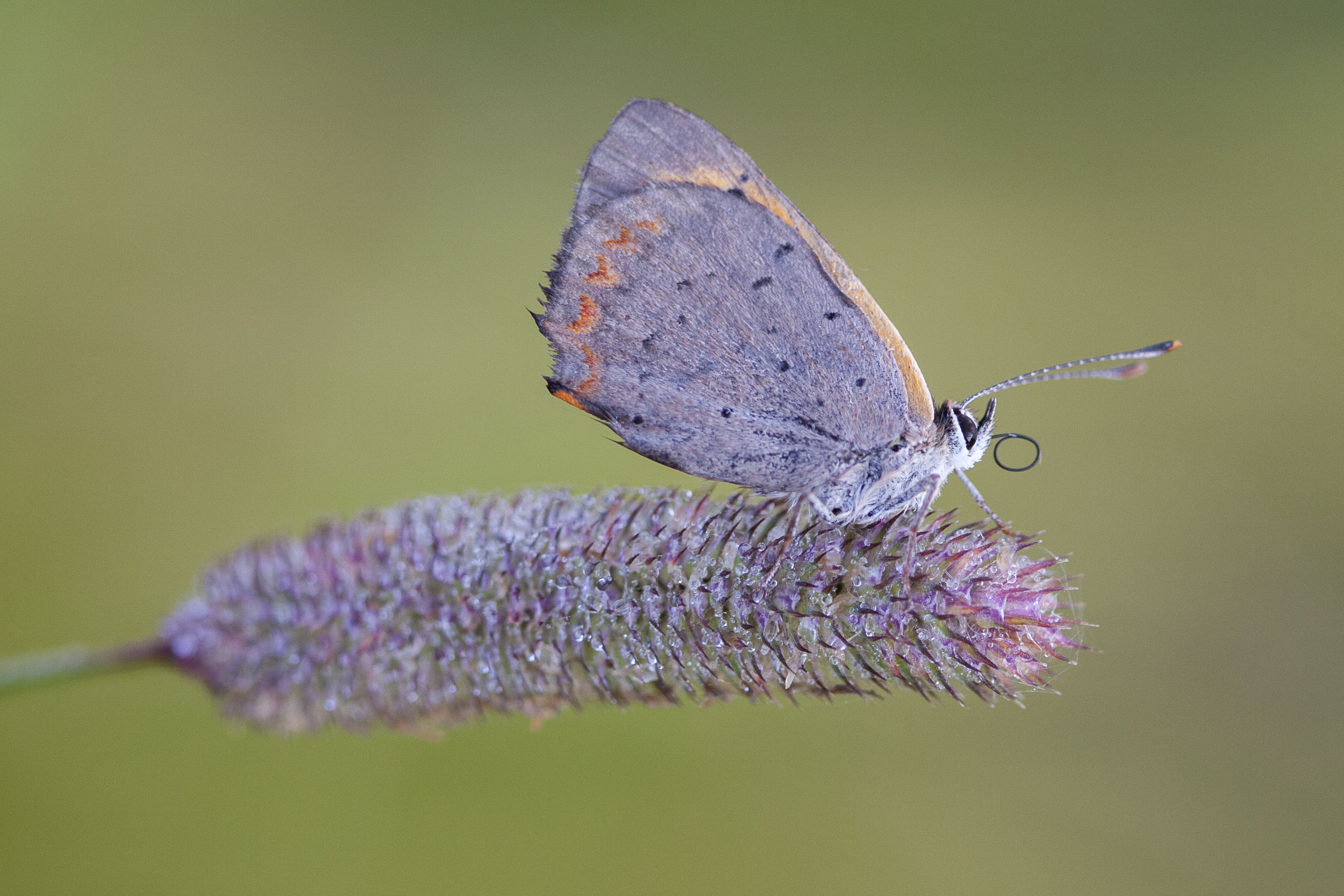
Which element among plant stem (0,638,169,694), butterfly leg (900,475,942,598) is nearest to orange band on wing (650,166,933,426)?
butterfly leg (900,475,942,598)

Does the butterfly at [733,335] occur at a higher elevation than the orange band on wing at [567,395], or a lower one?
higher

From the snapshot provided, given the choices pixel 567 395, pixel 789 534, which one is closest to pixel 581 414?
pixel 567 395

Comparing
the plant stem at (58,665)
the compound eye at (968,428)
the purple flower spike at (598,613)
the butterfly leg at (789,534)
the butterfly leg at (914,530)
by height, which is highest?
the compound eye at (968,428)

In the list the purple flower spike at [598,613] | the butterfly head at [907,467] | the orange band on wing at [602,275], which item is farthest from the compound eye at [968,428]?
the orange band on wing at [602,275]

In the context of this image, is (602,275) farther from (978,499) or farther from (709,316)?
(978,499)

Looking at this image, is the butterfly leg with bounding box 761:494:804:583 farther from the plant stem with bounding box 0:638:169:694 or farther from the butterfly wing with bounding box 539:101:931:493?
the plant stem with bounding box 0:638:169:694

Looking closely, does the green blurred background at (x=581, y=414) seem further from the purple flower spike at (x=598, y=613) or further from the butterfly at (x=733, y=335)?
the butterfly at (x=733, y=335)

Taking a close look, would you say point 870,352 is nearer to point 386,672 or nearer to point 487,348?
point 386,672

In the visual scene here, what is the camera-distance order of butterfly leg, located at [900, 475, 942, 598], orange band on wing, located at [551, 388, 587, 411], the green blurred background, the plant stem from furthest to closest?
1. the green blurred background
2. orange band on wing, located at [551, 388, 587, 411]
3. the plant stem
4. butterfly leg, located at [900, 475, 942, 598]
